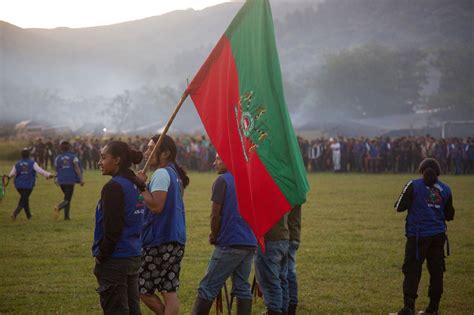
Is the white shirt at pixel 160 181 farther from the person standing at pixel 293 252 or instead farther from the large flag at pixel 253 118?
the person standing at pixel 293 252

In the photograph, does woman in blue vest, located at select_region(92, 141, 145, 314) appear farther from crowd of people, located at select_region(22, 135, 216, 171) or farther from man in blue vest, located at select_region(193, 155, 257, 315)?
crowd of people, located at select_region(22, 135, 216, 171)

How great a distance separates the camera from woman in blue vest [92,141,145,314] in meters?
5.61

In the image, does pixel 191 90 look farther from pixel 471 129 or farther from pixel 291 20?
pixel 291 20

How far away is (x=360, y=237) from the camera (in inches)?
563

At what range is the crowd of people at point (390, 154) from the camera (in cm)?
3738

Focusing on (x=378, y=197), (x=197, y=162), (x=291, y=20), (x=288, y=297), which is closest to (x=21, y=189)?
(x=288, y=297)

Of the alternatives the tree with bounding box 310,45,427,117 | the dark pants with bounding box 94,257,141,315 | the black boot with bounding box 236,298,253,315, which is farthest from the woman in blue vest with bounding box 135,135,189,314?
the tree with bounding box 310,45,427,117

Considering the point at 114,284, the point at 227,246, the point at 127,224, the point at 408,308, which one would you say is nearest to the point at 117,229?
the point at 127,224

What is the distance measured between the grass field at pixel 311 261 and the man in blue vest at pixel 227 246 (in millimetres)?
1993

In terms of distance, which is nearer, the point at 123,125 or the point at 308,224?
the point at 308,224

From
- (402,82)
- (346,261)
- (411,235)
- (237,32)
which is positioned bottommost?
(346,261)

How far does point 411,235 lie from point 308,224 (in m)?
8.11

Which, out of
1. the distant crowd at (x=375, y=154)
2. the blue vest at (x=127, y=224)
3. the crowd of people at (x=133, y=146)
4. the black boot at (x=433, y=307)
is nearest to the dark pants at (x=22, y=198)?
the black boot at (x=433, y=307)

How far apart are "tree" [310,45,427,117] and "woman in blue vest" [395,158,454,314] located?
300 feet
